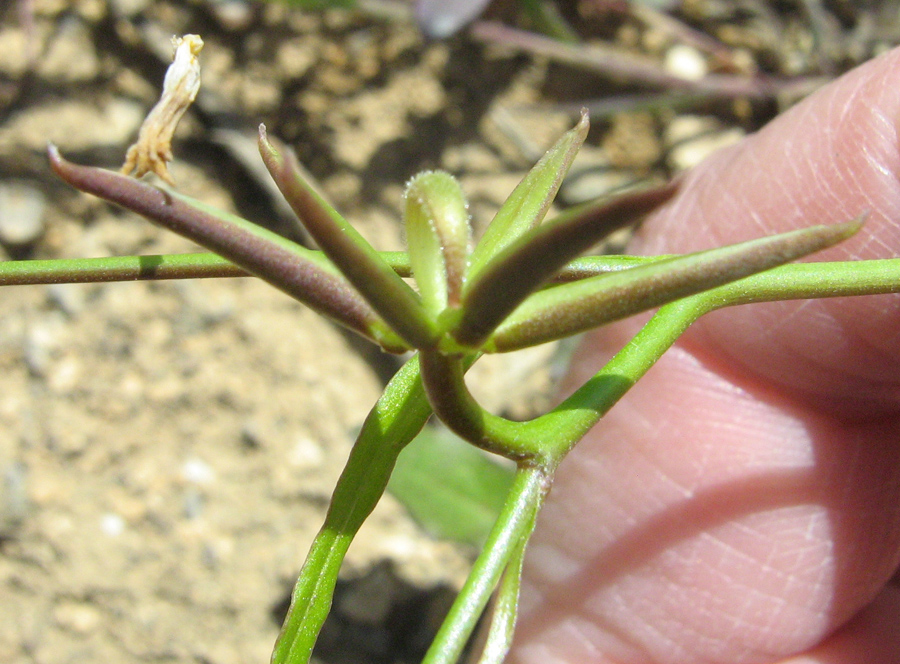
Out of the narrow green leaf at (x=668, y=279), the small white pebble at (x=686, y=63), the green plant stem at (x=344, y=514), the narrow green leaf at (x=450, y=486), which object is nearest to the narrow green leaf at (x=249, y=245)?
the narrow green leaf at (x=668, y=279)

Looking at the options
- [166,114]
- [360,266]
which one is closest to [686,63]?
[166,114]

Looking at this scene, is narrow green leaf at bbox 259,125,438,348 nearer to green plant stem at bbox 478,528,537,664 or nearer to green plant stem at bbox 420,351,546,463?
green plant stem at bbox 420,351,546,463

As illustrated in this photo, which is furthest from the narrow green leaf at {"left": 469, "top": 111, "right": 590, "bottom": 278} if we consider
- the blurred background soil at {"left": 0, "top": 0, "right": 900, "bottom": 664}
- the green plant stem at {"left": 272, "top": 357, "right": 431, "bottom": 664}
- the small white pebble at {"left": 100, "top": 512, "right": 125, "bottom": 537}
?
the small white pebble at {"left": 100, "top": 512, "right": 125, "bottom": 537}

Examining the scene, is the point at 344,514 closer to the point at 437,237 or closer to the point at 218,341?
the point at 437,237

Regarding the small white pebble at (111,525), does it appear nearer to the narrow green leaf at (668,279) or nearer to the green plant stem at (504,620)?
the green plant stem at (504,620)

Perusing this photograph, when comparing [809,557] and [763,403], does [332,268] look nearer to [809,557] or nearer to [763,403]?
[763,403]

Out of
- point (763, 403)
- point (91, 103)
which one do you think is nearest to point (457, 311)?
point (763, 403)
